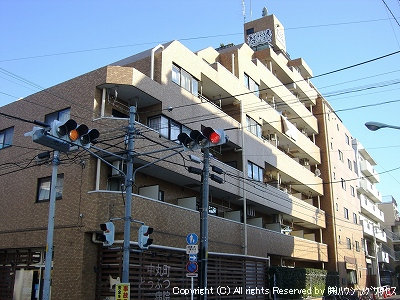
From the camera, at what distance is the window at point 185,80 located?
83.5 feet

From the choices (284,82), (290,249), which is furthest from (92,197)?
(284,82)

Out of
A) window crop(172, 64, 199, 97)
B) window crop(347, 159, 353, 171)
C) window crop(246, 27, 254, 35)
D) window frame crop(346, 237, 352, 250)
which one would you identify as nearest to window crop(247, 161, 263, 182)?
window crop(172, 64, 199, 97)

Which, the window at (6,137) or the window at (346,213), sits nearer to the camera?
the window at (6,137)

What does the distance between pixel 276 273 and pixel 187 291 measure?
9514 millimetres

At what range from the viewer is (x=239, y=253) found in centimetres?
2688

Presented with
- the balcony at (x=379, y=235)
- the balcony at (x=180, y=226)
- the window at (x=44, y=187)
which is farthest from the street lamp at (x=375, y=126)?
the balcony at (x=379, y=235)

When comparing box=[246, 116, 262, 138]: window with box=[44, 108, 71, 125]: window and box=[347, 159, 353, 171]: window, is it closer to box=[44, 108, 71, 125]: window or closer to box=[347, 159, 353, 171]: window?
box=[44, 108, 71, 125]: window

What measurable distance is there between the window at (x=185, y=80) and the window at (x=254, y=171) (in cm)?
654

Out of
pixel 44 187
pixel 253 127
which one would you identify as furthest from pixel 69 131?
pixel 253 127

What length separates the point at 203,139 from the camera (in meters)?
13.4

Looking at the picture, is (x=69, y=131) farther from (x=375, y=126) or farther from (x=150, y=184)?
(x=150, y=184)

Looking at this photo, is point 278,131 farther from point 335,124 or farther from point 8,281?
point 8,281

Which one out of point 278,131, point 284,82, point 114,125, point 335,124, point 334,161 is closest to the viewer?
point 114,125

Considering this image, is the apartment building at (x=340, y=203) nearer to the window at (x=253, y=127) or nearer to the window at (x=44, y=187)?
the window at (x=253, y=127)
